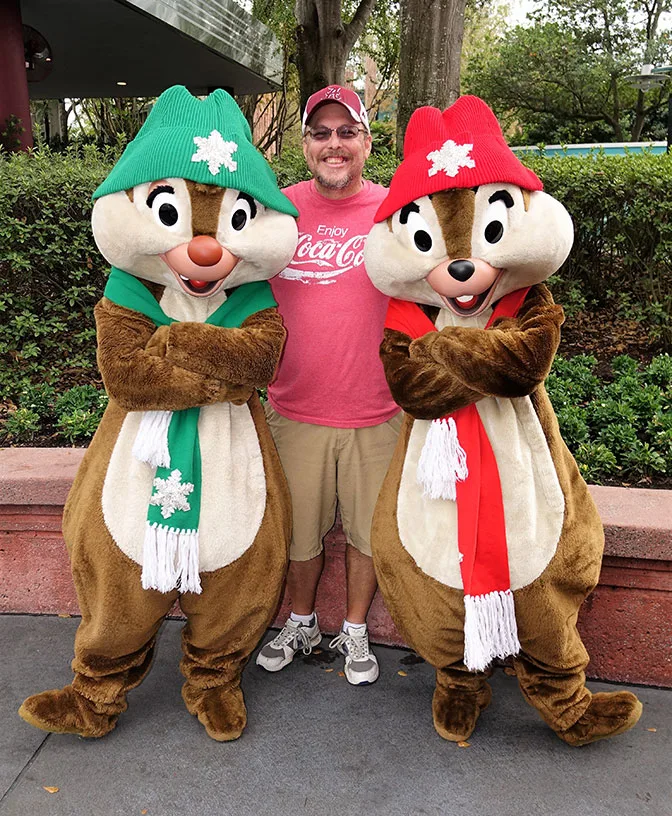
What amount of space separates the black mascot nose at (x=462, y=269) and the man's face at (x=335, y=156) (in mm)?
875

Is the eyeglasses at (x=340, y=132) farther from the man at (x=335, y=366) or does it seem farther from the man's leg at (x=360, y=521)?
the man's leg at (x=360, y=521)

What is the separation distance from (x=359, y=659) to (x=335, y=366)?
119 centimetres

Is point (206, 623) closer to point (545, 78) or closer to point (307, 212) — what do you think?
point (307, 212)

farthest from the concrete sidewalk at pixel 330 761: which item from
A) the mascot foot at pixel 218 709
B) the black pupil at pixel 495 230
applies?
the black pupil at pixel 495 230

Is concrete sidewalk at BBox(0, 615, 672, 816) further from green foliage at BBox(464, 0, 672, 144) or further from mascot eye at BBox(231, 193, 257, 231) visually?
green foliage at BBox(464, 0, 672, 144)

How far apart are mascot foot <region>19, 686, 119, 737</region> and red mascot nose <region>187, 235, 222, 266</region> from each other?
1539mm

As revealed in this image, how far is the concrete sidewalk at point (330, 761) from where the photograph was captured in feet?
8.11

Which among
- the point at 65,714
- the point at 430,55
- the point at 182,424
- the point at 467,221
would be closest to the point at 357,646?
the point at 65,714

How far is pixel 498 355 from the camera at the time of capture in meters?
2.22

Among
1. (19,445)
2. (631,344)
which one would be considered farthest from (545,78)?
(19,445)

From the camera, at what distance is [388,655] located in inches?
130

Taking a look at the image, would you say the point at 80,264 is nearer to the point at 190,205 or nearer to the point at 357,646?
the point at 190,205

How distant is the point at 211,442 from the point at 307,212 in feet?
3.40

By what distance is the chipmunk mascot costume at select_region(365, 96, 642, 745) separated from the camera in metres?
2.29
